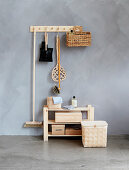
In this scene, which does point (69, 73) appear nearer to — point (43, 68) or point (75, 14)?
point (43, 68)

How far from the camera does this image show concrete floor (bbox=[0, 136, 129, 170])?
130 inches

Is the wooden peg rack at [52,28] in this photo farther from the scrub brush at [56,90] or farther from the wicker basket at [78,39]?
the scrub brush at [56,90]

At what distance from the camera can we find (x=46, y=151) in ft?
12.6

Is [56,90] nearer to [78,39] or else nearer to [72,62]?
[72,62]

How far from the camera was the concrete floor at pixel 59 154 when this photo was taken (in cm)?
329

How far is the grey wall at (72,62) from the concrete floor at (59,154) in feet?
1.53

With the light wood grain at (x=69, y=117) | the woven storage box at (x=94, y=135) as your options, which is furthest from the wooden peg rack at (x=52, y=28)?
the woven storage box at (x=94, y=135)

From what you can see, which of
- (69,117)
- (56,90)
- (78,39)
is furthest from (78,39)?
(69,117)

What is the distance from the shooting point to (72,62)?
463 cm

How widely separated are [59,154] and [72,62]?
5.27ft

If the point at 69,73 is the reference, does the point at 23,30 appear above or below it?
above

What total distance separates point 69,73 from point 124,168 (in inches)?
75.4

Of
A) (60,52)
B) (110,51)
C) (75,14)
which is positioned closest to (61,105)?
(60,52)

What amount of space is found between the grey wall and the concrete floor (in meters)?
0.47
